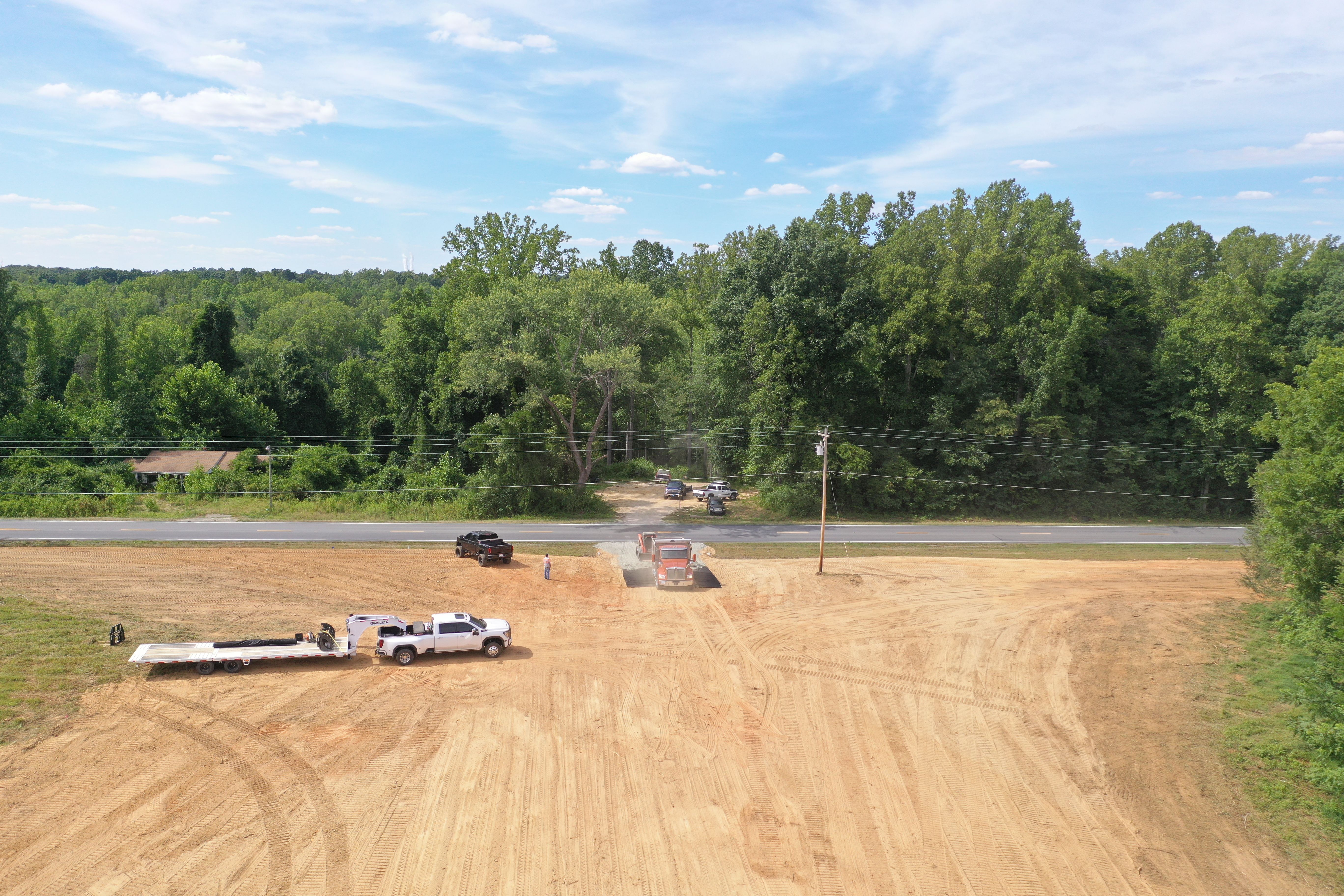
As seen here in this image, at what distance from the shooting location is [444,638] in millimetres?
25328

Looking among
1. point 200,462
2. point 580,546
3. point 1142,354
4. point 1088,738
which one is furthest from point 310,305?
point 1088,738

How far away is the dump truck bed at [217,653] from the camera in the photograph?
2319 centimetres

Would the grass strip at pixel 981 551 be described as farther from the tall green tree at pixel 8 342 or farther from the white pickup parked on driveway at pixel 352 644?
the tall green tree at pixel 8 342

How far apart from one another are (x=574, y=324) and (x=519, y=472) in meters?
10.3

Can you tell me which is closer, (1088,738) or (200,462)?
(1088,738)

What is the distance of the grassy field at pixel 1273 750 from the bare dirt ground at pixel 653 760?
89 cm

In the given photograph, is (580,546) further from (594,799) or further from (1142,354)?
(1142,354)

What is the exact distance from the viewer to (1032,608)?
101 ft

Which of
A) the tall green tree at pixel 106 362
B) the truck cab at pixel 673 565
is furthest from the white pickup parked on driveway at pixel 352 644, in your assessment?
the tall green tree at pixel 106 362

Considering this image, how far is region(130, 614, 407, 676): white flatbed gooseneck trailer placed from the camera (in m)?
23.3

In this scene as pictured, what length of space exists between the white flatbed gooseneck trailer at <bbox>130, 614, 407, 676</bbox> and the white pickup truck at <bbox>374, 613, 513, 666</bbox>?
1.53 ft

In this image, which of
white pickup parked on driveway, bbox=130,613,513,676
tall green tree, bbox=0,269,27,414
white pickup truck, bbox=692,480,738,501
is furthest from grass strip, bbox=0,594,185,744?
tall green tree, bbox=0,269,27,414

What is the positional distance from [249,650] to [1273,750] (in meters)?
30.4

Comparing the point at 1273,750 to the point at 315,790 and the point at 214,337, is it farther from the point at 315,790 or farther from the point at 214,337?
the point at 214,337
